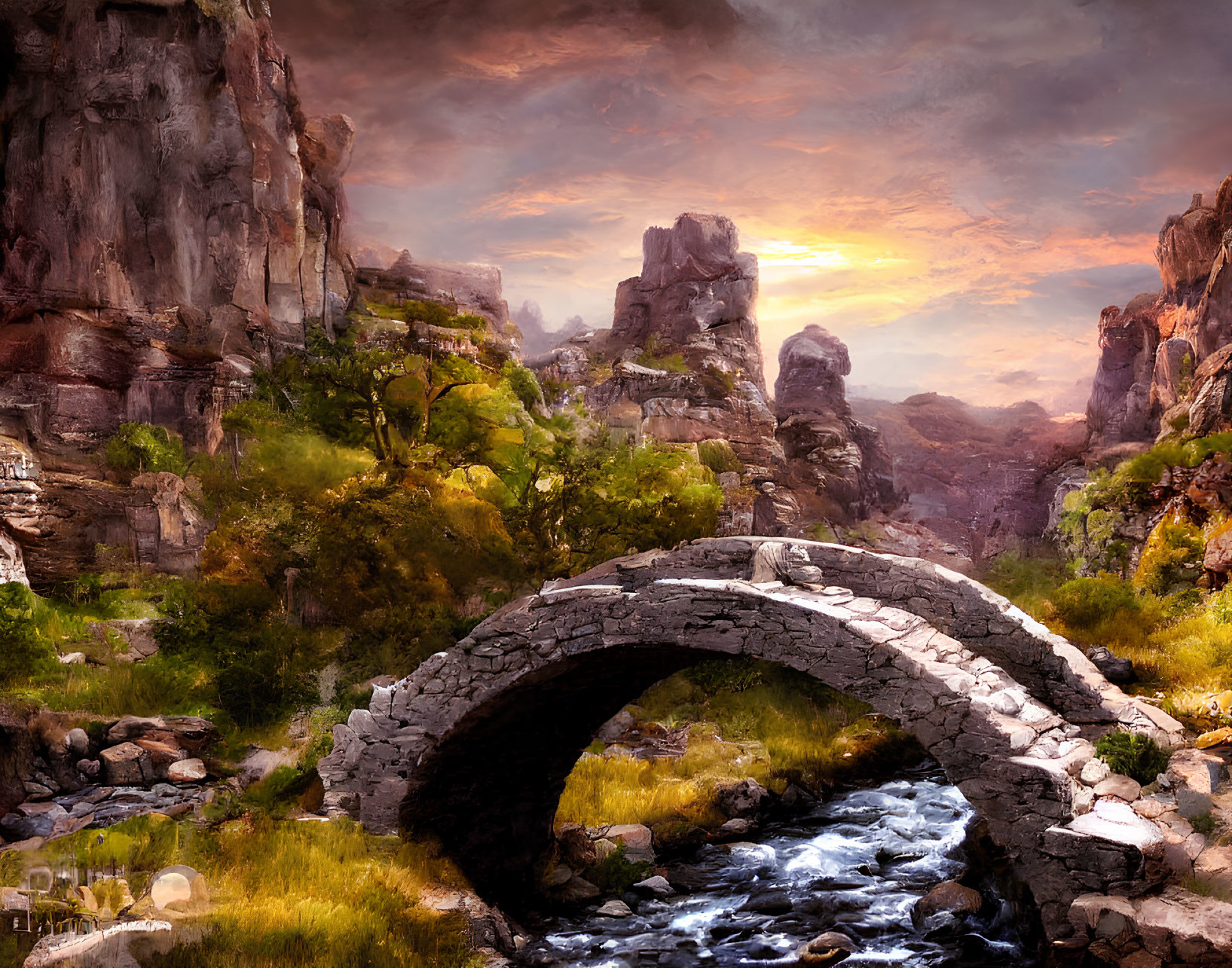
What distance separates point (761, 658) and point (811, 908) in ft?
11.9

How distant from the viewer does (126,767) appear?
34.1 feet

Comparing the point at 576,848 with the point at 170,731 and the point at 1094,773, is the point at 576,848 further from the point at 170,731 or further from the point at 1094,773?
the point at 170,731

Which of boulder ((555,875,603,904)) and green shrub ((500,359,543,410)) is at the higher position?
green shrub ((500,359,543,410))

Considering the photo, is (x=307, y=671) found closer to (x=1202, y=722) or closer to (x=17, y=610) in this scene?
(x=17, y=610)

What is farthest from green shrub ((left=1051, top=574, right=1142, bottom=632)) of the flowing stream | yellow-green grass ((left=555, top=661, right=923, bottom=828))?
the flowing stream

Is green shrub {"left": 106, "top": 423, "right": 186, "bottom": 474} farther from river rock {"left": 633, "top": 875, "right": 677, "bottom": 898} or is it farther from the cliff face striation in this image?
river rock {"left": 633, "top": 875, "right": 677, "bottom": 898}

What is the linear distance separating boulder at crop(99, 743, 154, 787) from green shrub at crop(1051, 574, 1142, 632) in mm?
13959

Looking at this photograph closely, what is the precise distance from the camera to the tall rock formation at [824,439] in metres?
35.7

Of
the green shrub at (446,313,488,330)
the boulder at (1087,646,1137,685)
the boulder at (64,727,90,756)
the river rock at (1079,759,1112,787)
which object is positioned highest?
the green shrub at (446,313,488,330)

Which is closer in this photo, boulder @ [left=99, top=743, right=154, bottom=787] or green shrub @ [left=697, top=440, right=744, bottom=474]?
boulder @ [left=99, top=743, right=154, bottom=787]

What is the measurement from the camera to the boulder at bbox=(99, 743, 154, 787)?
10.4 m

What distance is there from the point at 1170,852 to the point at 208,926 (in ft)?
21.3

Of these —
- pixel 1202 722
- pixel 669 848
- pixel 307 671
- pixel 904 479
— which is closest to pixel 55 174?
pixel 307 671

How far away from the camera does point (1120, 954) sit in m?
5.11
